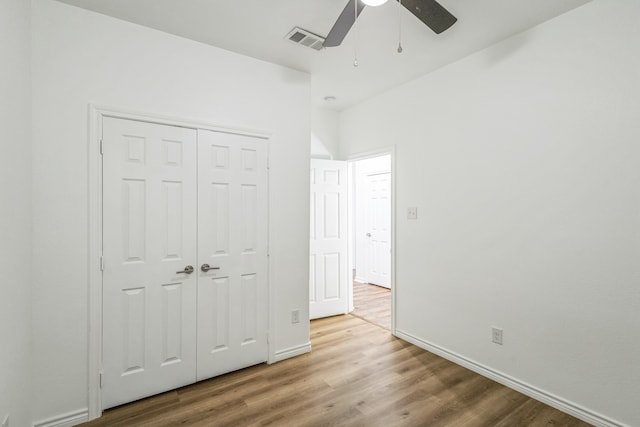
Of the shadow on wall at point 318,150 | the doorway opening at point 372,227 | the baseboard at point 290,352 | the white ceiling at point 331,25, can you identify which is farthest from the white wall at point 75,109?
the doorway opening at point 372,227

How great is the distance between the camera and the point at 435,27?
1.85 meters

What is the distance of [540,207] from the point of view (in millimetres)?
2285

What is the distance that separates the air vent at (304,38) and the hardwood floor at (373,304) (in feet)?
10.1

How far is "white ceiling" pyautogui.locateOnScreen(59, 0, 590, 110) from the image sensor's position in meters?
2.05

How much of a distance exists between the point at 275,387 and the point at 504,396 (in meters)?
1.75

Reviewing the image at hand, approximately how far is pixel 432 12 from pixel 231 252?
2.22 meters

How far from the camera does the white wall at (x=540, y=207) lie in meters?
1.92

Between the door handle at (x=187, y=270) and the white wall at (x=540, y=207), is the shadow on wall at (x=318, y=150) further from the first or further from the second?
the door handle at (x=187, y=270)

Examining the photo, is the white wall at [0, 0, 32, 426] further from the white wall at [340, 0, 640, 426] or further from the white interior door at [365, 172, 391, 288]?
the white interior door at [365, 172, 391, 288]

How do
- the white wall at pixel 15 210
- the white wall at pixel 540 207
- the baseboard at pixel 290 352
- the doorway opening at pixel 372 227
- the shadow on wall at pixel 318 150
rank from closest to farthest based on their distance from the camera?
1. the white wall at pixel 15 210
2. the white wall at pixel 540 207
3. the baseboard at pixel 290 352
4. the shadow on wall at pixel 318 150
5. the doorway opening at pixel 372 227

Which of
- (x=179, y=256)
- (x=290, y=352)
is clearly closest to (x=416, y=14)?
(x=179, y=256)

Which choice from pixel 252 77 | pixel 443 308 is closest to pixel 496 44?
pixel 252 77

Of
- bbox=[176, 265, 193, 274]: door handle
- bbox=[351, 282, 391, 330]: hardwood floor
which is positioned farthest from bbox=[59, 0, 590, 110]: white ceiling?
bbox=[351, 282, 391, 330]: hardwood floor

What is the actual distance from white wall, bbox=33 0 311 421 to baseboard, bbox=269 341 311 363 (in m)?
1.43
